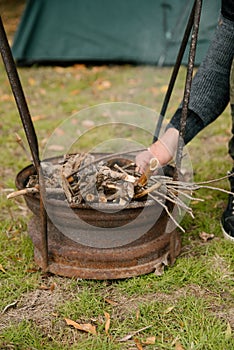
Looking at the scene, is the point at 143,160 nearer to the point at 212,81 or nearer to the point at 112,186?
the point at 112,186

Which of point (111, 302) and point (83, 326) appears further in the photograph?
point (111, 302)

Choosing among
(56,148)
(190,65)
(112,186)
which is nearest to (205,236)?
(112,186)

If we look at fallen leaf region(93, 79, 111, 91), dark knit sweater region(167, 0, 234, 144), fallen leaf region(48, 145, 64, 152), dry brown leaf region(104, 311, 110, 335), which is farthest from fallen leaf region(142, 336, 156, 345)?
fallen leaf region(93, 79, 111, 91)

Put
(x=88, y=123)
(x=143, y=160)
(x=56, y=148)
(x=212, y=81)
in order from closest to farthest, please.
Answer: (x=143, y=160) → (x=212, y=81) → (x=56, y=148) → (x=88, y=123)

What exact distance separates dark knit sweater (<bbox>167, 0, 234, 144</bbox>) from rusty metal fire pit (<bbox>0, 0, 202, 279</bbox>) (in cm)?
19

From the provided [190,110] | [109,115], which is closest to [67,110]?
[109,115]

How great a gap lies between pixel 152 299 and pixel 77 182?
48 centimetres

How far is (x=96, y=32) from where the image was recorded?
490 centimetres

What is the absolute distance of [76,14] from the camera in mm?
4871

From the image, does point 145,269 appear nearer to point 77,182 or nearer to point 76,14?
point 77,182

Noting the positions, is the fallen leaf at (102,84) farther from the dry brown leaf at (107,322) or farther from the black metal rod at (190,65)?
the dry brown leaf at (107,322)

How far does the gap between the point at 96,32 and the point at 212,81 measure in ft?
9.74

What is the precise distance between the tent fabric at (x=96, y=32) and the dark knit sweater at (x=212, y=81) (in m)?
2.60

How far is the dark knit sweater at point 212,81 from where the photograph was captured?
208 cm
